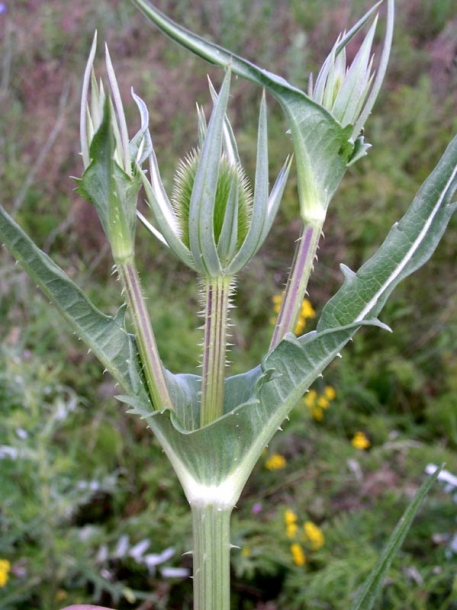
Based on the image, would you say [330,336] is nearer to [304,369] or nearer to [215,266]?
[304,369]

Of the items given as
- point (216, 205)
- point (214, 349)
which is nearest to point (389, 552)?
point (214, 349)

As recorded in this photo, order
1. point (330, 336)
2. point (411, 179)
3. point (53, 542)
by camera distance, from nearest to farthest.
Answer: point (330, 336) < point (53, 542) < point (411, 179)

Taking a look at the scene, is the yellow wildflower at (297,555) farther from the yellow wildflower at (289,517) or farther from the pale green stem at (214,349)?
the pale green stem at (214,349)

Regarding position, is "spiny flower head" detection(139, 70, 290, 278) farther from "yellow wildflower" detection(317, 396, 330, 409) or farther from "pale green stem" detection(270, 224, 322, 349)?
"yellow wildflower" detection(317, 396, 330, 409)

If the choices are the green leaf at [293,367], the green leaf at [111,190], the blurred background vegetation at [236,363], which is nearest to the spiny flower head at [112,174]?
the green leaf at [111,190]

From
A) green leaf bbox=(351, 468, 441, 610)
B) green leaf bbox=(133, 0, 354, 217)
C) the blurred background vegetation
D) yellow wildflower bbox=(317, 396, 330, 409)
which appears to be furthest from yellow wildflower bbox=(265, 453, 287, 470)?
green leaf bbox=(133, 0, 354, 217)

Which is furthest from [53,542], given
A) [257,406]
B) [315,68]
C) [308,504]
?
[315,68]
